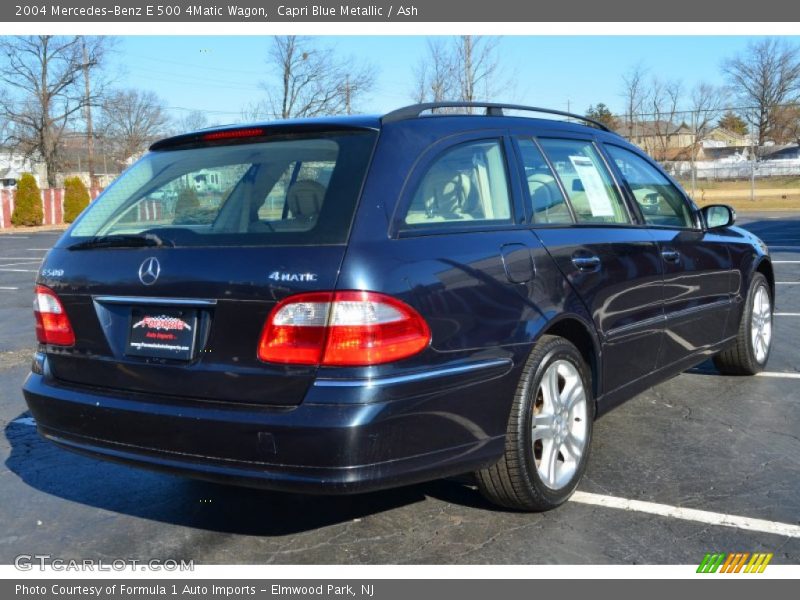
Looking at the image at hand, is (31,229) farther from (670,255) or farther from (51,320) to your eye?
(670,255)

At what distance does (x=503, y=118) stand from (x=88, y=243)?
195 centimetres

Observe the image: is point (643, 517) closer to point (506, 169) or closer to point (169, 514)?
point (506, 169)

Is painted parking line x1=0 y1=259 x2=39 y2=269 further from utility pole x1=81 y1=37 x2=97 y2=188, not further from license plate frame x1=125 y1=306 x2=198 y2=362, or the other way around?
utility pole x1=81 y1=37 x2=97 y2=188

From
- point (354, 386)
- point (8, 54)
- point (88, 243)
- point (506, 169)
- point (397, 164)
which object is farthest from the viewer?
point (8, 54)

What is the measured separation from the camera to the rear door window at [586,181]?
427 centimetres

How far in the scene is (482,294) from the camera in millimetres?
3371

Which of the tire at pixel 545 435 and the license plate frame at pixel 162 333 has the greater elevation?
the license plate frame at pixel 162 333

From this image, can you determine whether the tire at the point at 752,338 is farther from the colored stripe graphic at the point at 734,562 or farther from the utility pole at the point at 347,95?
the utility pole at the point at 347,95

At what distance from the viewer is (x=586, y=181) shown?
4473mm

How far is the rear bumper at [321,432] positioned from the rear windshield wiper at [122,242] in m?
0.60

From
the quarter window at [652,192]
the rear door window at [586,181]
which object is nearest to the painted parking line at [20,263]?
the quarter window at [652,192]

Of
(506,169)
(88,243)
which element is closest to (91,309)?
(88,243)

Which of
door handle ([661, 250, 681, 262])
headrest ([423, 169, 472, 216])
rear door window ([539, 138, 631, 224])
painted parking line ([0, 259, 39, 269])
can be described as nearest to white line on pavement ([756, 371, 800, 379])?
door handle ([661, 250, 681, 262])

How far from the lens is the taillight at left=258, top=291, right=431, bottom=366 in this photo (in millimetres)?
2979
